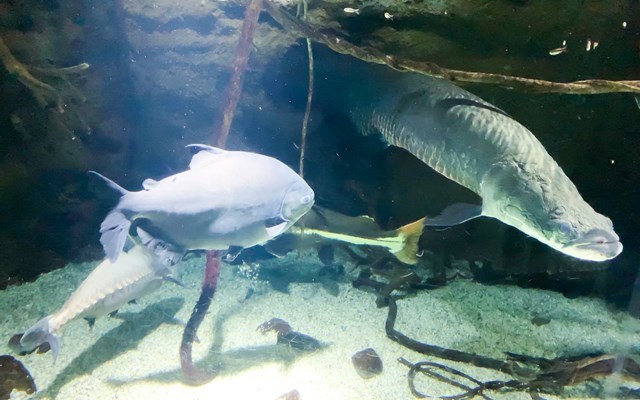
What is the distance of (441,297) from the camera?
4.10m

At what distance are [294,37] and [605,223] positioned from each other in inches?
112

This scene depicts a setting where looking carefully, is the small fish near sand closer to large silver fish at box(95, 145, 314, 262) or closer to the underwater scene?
the underwater scene

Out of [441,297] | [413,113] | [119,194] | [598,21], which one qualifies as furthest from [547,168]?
[119,194]

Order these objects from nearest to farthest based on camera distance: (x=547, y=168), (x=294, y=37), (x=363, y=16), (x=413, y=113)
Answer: (x=547, y=168), (x=413, y=113), (x=363, y=16), (x=294, y=37)

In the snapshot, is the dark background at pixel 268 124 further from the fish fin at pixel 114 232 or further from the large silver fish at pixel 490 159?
the fish fin at pixel 114 232

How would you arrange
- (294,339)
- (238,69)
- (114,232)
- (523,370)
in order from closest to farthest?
(114,232) < (523,370) < (294,339) < (238,69)

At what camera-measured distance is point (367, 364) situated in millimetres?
3094

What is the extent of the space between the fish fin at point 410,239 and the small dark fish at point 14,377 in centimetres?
275

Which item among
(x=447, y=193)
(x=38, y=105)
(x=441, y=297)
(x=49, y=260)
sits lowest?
(x=49, y=260)

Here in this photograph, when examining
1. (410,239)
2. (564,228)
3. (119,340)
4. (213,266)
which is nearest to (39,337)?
(119,340)

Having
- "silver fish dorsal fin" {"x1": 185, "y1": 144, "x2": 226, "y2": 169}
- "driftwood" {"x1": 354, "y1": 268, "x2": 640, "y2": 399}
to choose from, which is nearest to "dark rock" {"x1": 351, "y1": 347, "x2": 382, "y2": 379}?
"driftwood" {"x1": 354, "y1": 268, "x2": 640, "y2": 399}

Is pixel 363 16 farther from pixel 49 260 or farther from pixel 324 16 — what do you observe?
pixel 49 260

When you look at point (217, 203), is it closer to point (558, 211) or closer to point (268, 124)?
point (558, 211)

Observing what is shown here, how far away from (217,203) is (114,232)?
1.85ft
